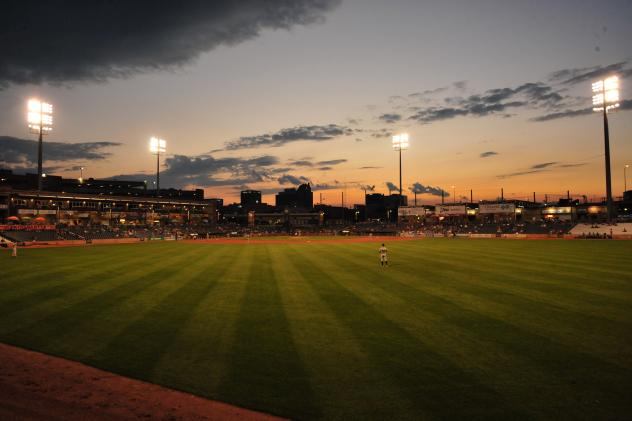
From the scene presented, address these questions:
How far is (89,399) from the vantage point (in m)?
6.26

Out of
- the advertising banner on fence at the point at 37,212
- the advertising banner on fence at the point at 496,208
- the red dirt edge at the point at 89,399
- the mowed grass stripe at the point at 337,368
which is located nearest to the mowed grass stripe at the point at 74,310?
the red dirt edge at the point at 89,399

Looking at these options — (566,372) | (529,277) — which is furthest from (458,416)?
(529,277)

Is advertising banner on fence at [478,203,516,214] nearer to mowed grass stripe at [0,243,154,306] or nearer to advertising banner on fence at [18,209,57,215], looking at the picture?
mowed grass stripe at [0,243,154,306]

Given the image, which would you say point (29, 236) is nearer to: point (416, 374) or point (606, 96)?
point (416, 374)

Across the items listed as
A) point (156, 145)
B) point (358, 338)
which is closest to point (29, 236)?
point (156, 145)

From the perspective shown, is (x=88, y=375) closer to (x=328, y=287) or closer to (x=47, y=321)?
(x=47, y=321)

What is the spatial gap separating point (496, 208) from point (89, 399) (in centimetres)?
9603

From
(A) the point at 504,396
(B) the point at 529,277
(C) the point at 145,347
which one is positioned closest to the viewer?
(A) the point at 504,396

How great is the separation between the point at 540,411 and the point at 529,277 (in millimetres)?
13134

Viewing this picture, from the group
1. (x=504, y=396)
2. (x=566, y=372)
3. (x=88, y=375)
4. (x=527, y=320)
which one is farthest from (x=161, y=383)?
(x=527, y=320)

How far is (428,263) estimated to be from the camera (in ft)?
75.0

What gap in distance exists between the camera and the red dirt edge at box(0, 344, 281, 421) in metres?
5.73

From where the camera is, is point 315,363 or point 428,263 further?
point 428,263

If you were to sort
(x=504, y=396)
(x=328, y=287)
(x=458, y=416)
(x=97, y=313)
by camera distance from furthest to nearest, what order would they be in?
(x=328, y=287)
(x=97, y=313)
(x=504, y=396)
(x=458, y=416)
